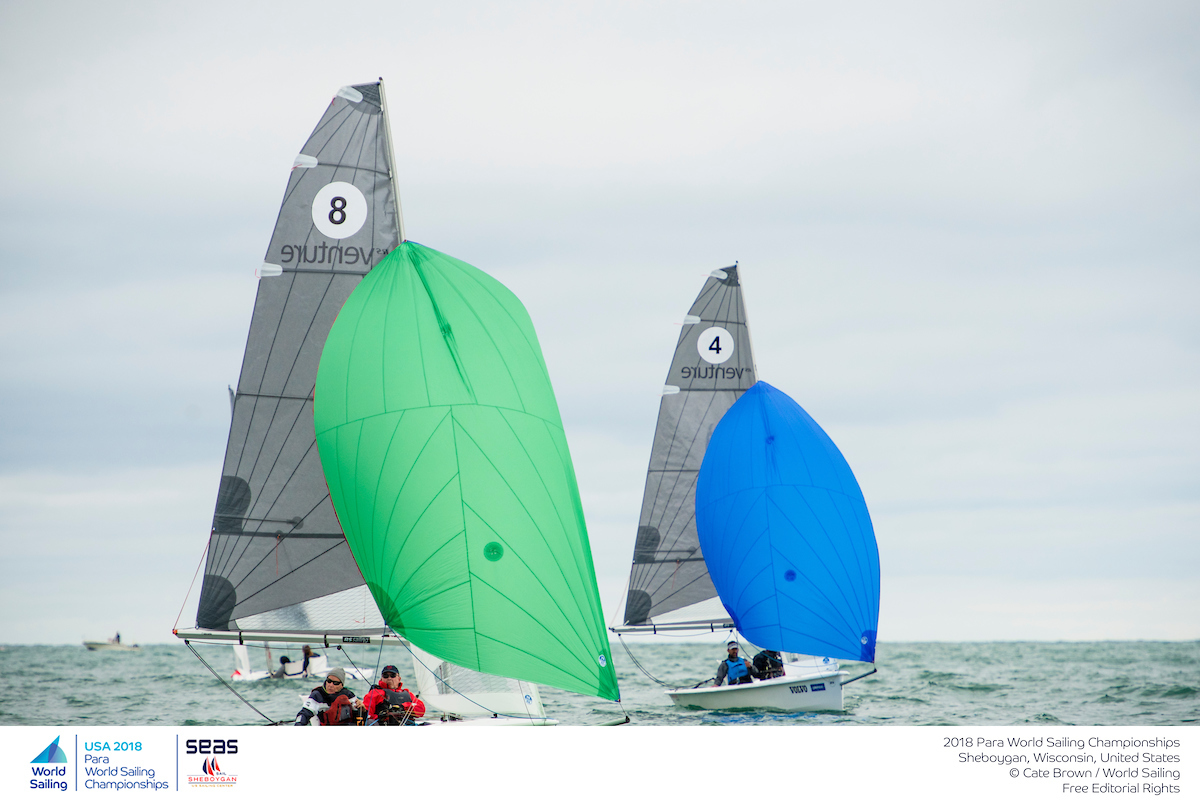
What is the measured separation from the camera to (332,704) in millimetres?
7250

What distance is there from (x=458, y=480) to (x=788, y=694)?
6.04 meters

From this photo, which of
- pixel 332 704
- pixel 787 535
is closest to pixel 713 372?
pixel 787 535

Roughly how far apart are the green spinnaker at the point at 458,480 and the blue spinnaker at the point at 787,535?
186 inches

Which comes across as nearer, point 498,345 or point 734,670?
point 498,345

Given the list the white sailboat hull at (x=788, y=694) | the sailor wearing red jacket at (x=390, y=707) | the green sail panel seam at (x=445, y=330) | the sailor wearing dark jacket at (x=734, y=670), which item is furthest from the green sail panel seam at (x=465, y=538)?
the sailor wearing dark jacket at (x=734, y=670)

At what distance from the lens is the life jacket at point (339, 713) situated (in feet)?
23.7

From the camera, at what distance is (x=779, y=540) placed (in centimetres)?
1141
